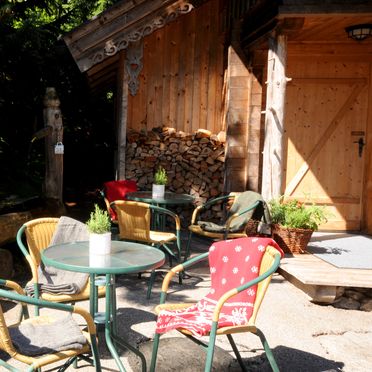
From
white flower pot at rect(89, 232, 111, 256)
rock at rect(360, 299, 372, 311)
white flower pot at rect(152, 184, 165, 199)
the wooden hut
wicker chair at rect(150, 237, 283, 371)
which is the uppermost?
the wooden hut

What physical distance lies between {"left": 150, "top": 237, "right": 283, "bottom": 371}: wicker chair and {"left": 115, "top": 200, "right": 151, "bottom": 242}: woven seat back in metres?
1.71

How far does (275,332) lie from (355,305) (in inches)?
45.6

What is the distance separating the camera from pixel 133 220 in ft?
16.2

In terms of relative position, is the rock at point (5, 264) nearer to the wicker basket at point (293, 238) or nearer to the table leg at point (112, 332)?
the table leg at point (112, 332)

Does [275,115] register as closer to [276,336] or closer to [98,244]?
[276,336]

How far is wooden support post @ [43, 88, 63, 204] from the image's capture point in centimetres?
616

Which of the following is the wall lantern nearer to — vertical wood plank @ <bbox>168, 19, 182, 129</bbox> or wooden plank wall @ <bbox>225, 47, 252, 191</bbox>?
wooden plank wall @ <bbox>225, 47, 252, 191</bbox>

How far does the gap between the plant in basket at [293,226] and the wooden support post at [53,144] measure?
8.84ft

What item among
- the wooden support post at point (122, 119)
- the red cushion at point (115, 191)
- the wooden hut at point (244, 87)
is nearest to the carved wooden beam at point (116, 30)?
the wooden hut at point (244, 87)

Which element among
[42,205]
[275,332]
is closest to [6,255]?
[42,205]

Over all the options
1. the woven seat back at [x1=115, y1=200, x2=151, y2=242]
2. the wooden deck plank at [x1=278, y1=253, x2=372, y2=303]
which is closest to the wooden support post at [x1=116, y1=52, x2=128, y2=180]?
the woven seat back at [x1=115, y1=200, x2=151, y2=242]

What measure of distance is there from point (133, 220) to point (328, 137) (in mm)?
3828

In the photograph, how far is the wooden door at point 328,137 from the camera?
737 cm

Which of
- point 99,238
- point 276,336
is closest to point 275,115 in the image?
point 276,336
